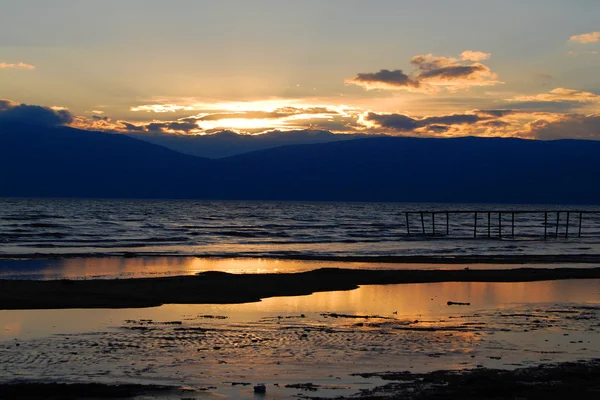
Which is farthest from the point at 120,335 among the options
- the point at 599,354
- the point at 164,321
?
the point at 599,354

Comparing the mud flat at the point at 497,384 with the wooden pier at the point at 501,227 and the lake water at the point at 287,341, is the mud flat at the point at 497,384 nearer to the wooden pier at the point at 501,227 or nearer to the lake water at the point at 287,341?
the lake water at the point at 287,341

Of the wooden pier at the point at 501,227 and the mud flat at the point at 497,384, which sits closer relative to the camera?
the mud flat at the point at 497,384

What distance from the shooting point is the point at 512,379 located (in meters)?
12.2

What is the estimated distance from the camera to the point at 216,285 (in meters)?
26.8

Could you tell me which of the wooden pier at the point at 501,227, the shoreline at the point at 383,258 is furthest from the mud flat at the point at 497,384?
the wooden pier at the point at 501,227

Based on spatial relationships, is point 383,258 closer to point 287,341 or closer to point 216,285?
point 216,285

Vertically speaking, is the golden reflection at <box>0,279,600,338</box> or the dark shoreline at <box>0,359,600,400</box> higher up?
the dark shoreline at <box>0,359,600,400</box>

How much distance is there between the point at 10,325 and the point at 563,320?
13075mm

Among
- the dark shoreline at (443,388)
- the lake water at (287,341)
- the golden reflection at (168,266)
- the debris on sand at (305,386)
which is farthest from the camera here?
the golden reflection at (168,266)

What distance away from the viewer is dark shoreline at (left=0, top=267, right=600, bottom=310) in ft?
72.2

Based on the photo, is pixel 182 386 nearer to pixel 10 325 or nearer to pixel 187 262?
pixel 10 325

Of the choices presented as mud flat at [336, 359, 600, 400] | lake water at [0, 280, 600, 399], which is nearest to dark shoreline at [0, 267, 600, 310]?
lake water at [0, 280, 600, 399]

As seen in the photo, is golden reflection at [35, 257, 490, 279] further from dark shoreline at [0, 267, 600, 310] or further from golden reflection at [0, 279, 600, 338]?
golden reflection at [0, 279, 600, 338]

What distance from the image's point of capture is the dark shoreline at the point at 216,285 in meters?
22.0
